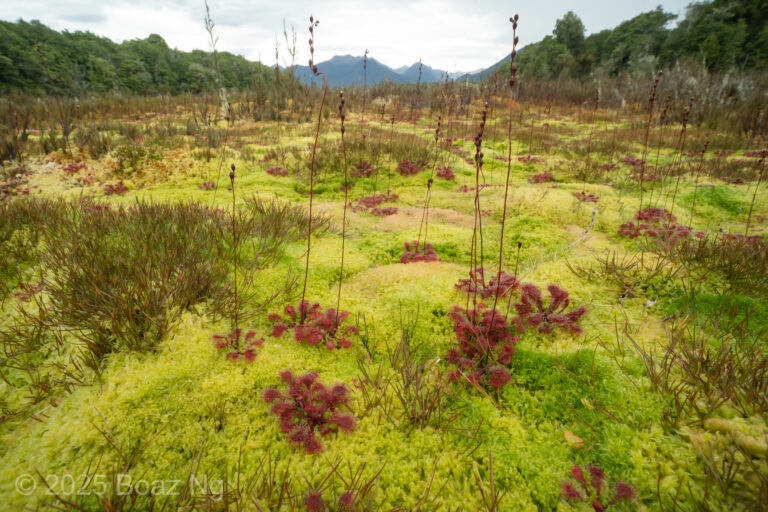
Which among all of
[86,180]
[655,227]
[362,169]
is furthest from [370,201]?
[86,180]

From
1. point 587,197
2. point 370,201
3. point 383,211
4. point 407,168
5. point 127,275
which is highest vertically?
point 407,168

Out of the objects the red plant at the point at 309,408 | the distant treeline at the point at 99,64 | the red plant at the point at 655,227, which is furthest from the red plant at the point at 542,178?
the distant treeline at the point at 99,64

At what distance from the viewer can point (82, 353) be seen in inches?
76.7

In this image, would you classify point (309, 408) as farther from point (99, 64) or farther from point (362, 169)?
point (99, 64)

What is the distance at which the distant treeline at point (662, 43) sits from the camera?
91.7 ft

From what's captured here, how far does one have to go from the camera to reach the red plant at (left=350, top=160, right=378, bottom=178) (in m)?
7.24

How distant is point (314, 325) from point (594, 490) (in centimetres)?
189

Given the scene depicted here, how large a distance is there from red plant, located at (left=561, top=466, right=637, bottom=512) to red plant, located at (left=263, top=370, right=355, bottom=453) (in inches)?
42.2

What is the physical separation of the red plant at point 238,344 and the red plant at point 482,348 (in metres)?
1.36

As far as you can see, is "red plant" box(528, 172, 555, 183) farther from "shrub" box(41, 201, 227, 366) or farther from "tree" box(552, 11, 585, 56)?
"tree" box(552, 11, 585, 56)

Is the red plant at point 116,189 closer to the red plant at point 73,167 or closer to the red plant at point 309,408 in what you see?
the red plant at point 73,167

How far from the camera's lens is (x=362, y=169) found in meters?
7.33

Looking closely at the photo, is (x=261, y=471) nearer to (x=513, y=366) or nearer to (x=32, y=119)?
(x=513, y=366)

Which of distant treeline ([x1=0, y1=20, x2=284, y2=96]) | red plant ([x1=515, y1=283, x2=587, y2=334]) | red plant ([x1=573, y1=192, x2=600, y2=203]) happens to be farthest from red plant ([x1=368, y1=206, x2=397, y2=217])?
distant treeline ([x1=0, y1=20, x2=284, y2=96])
